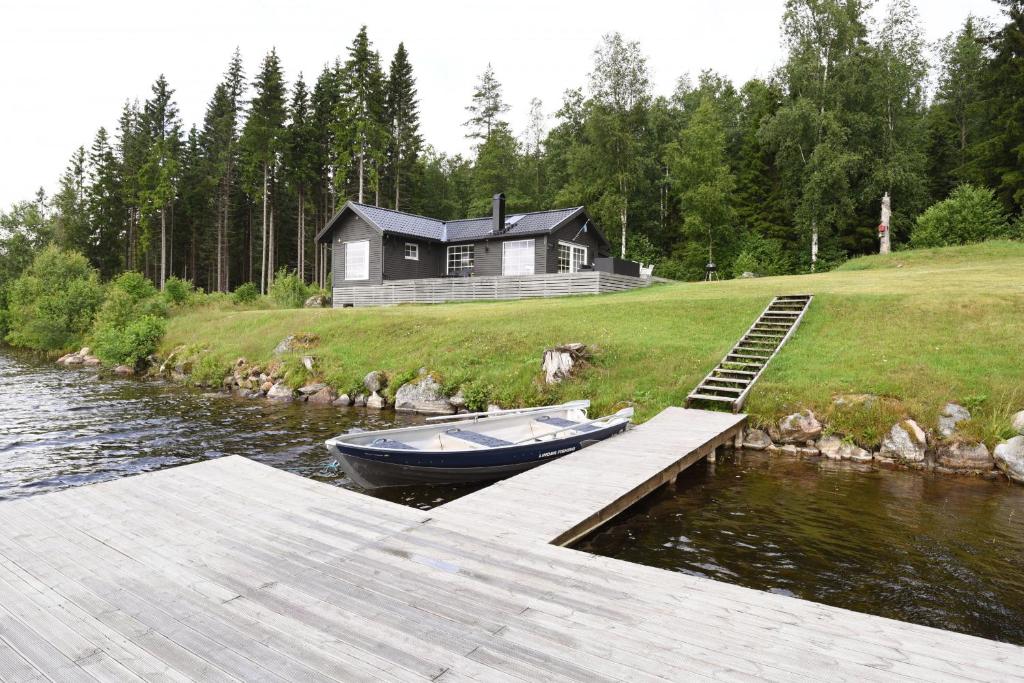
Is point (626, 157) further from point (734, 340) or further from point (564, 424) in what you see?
point (564, 424)

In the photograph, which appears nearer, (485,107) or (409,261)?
(409,261)

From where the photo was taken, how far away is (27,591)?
521 cm

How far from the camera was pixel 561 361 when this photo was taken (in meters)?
17.2

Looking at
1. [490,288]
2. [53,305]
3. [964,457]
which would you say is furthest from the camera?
[53,305]

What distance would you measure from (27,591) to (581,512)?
612 centimetres

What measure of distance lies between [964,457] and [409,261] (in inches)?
1206

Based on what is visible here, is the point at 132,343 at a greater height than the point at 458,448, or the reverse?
the point at 132,343

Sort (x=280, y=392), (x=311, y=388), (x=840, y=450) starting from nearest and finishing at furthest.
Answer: (x=840, y=450), (x=311, y=388), (x=280, y=392)

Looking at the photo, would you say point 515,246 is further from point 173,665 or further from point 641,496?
point 173,665

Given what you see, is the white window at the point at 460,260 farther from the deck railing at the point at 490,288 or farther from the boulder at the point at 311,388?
the boulder at the point at 311,388

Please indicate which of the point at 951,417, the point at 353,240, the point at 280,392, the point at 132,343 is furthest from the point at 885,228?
the point at 132,343

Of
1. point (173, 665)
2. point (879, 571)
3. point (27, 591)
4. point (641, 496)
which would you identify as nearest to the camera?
point (173, 665)

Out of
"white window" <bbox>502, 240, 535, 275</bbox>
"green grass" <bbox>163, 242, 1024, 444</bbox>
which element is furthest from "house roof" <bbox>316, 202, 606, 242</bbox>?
"green grass" <bbox>163, 242, 1024, 444</bbox>

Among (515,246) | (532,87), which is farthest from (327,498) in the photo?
(532,87)
